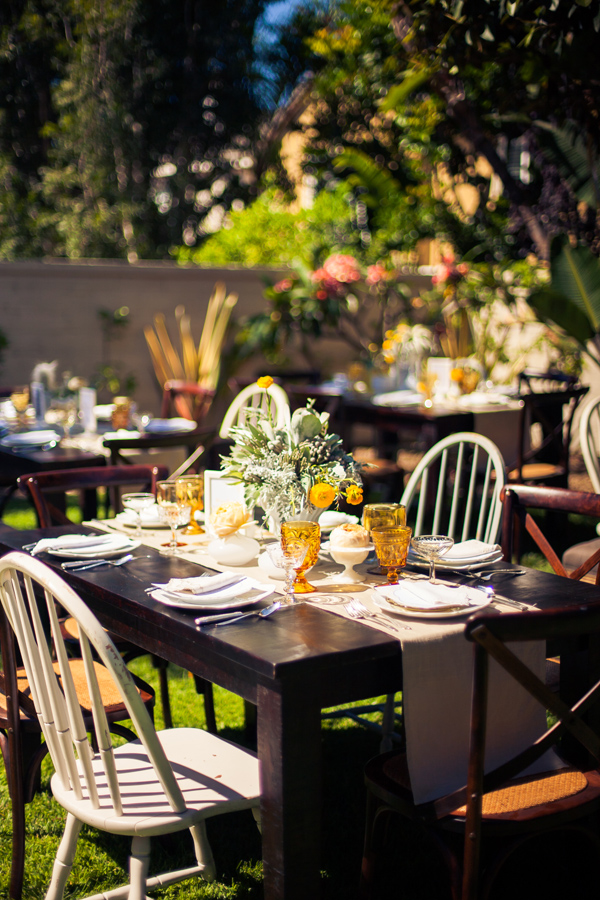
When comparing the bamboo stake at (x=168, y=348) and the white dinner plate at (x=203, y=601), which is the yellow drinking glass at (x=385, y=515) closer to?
the white dinner plate at (x=203, y=601)

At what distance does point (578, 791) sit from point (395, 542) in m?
0.70

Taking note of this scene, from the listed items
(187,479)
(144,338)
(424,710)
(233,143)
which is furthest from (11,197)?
(424,710)

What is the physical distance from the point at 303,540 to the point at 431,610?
0.35 meters

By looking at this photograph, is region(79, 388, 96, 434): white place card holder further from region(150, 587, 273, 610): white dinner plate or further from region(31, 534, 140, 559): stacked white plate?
region(150, 587, 273, 610): white dinner plate

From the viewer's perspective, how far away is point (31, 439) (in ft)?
14.8

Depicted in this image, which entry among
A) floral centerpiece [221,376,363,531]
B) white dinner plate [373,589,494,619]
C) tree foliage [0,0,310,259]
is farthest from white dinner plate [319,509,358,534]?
tree foliage [0,0,310,259]

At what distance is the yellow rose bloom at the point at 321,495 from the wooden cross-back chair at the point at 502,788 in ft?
1.99

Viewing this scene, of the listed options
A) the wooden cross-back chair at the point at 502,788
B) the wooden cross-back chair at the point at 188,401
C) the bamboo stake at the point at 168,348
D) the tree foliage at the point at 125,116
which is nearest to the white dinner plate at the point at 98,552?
the wooden cross-back chair at the point at 502,788

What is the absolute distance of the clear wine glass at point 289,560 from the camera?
2.05 metres

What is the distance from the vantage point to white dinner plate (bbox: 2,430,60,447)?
442 cm

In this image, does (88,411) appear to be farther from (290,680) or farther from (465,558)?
(290,680)

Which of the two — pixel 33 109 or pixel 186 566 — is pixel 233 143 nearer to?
pixel 33 109

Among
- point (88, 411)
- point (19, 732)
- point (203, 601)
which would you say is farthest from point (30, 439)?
point (203, 601)

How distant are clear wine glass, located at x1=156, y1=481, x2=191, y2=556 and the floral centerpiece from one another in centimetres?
20
